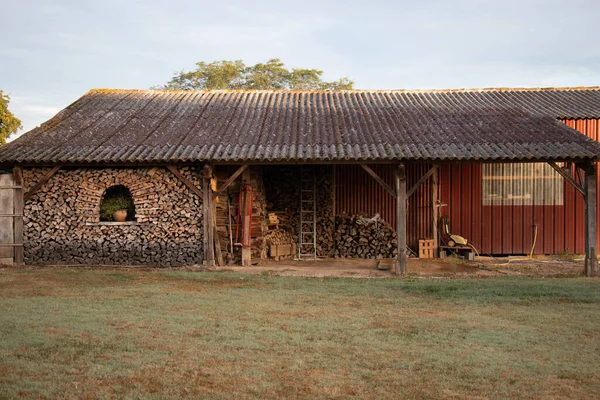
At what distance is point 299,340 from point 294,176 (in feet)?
33.3

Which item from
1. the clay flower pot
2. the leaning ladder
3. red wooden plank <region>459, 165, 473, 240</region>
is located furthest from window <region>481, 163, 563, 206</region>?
the clay flower pot

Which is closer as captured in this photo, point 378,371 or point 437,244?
point 378,371

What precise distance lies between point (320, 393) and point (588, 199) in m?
9.73

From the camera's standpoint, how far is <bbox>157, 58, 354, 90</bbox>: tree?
35.8 metres

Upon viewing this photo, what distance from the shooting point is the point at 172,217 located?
47.0 feet

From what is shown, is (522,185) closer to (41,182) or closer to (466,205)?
(466,205)

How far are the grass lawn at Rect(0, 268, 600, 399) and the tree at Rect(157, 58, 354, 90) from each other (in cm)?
2567

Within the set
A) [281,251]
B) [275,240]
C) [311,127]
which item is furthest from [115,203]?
[311,127]

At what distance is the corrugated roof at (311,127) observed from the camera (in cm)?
1355

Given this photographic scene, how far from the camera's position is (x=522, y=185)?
1653 cm

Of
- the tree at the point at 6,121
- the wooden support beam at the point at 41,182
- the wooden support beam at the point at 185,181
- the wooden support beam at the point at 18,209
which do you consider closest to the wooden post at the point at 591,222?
the wooden support beam at the point at 185,181

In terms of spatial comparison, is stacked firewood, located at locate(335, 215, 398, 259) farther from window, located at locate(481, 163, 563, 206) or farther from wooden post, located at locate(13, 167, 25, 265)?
wooden post, located at locate(13, 167, 25, 265)

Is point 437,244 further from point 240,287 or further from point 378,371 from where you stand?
point 378,371

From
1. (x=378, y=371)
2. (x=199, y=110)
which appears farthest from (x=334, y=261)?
(x=378, y=371)
